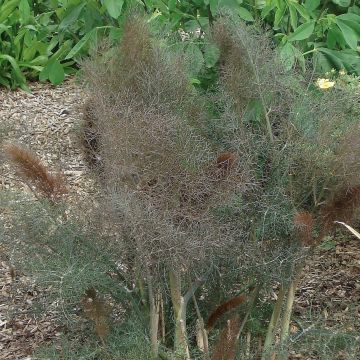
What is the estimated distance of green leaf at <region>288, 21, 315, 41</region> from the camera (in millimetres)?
3543

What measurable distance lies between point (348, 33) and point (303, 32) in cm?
21

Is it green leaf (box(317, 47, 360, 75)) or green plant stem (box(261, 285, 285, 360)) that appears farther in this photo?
green leaf (box(317, 47, 360, 75))

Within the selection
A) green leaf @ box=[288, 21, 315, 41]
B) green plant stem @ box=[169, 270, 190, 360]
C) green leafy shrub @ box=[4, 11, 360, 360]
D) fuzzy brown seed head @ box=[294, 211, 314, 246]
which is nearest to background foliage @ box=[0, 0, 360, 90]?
green leaf @ box=[288, 21, 315, 41]

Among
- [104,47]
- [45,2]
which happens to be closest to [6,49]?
[45,2]

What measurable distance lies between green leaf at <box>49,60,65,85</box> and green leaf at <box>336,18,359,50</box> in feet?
4.51

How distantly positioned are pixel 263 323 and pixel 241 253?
49cm

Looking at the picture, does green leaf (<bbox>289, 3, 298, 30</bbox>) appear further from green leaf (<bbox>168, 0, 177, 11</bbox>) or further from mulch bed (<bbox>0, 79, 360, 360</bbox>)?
mulch bed (<bbox>0, 79, 360, 360</bbox>)

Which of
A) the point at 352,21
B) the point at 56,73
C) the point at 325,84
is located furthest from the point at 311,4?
the point at 56,73

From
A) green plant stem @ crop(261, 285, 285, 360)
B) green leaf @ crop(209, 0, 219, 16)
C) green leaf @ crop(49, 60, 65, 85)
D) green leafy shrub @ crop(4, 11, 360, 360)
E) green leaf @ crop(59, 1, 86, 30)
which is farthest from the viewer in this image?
green leaf @ crop(49, 60, 65, 85)

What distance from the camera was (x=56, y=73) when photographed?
4.25 meters

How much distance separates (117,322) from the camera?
3.23m

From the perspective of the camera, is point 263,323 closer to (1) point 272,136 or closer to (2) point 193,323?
(2) point 193,323

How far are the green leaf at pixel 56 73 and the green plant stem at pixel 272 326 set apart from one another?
1721 mm

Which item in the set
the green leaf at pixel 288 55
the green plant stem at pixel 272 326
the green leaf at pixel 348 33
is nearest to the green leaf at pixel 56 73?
the green leaf at pixel 288 55
